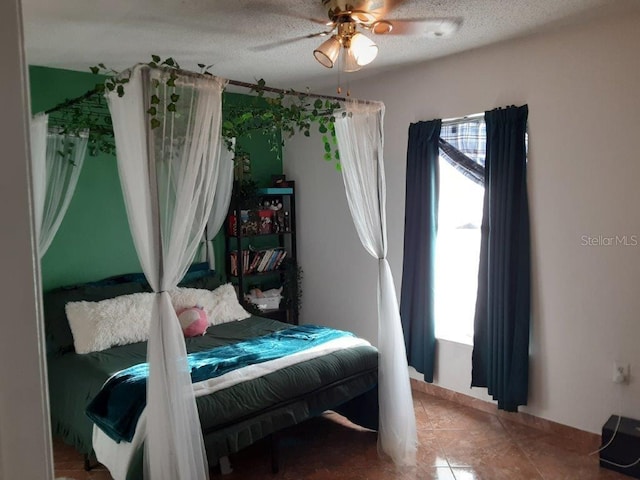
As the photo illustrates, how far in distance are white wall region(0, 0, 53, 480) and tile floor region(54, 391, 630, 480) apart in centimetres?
253

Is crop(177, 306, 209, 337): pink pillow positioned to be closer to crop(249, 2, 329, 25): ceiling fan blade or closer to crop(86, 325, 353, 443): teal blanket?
crop(86, 325, 353, 443): teal blanket

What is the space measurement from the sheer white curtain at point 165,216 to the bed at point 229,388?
0.21 metres

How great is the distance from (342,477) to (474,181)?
7.26 feet

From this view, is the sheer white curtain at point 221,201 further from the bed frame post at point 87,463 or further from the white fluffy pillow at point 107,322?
the bed frame post at point 87,463

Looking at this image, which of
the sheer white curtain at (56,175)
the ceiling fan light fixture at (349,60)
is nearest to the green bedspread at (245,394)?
the sheer white curtain at (56,175)

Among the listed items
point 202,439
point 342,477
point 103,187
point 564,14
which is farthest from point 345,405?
point 564,14

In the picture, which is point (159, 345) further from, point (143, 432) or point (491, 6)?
point (491, 6)

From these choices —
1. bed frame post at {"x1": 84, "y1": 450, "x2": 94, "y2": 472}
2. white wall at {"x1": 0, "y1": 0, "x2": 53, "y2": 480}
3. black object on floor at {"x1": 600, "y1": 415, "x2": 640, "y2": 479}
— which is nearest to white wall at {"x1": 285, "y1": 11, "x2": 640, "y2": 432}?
black object on floor at {"x1": 600, "y1": 415, "x2": 640, "y2": 479}

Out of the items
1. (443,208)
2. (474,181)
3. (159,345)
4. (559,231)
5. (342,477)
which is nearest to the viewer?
(159,345)

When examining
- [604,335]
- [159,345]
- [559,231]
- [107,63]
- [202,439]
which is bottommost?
[202,439]

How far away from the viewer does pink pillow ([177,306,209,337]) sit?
3590 millimetres

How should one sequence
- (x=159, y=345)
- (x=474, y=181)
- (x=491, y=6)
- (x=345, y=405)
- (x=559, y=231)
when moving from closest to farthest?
(x=159, y=345) < (x=491, y=6) < (x=559, y=231) < (x=345, y=405) < (x=474, y=181)

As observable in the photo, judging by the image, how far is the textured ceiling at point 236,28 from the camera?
2527mm

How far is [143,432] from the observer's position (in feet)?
7.67
